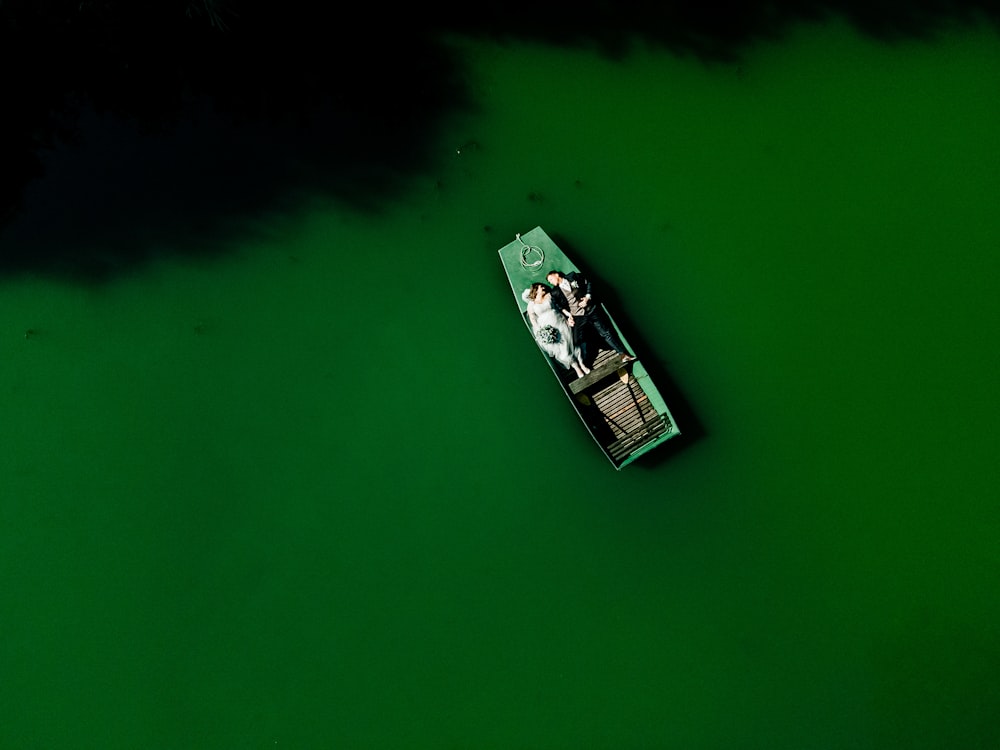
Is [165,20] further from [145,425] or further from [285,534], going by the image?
[285,534]

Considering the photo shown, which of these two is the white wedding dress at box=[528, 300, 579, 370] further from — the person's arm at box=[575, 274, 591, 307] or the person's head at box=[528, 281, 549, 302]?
the person's arm at box=[575, 274, 591, 307]

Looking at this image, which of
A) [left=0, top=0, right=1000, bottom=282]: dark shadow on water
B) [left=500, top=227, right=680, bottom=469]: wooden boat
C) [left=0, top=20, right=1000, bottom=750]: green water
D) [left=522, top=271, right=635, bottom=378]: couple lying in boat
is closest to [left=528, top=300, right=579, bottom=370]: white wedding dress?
[left=522, top=271, right=635, bottom=378]: couple lying in boat

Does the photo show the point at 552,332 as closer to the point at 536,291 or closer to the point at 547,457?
the point at 536,291

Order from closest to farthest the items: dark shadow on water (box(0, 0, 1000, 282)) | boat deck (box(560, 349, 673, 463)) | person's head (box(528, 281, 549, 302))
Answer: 1. person's head (box(528, 281, 549, 302))
2. boat deck (box(560, 349, 673, 463))
3. dark shadow on water (box(0, 0, 1000, 282))

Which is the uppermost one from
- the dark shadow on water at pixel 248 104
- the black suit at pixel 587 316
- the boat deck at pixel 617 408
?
the dark shadow on water at pixel 248 104

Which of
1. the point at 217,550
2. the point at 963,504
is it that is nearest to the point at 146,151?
the point at 217,550

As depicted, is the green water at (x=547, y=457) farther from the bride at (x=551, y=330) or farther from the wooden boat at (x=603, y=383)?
the bride at (x=551, y=330)

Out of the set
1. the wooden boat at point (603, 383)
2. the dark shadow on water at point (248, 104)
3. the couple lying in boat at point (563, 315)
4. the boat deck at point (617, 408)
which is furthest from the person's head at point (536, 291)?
the dark shadow on water at point (248, 104)

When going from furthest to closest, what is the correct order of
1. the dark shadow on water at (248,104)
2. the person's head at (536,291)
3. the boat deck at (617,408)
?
the dark shadow on water at (248,104)
the boat deck at (617,408)
the person's head at (536,291)
